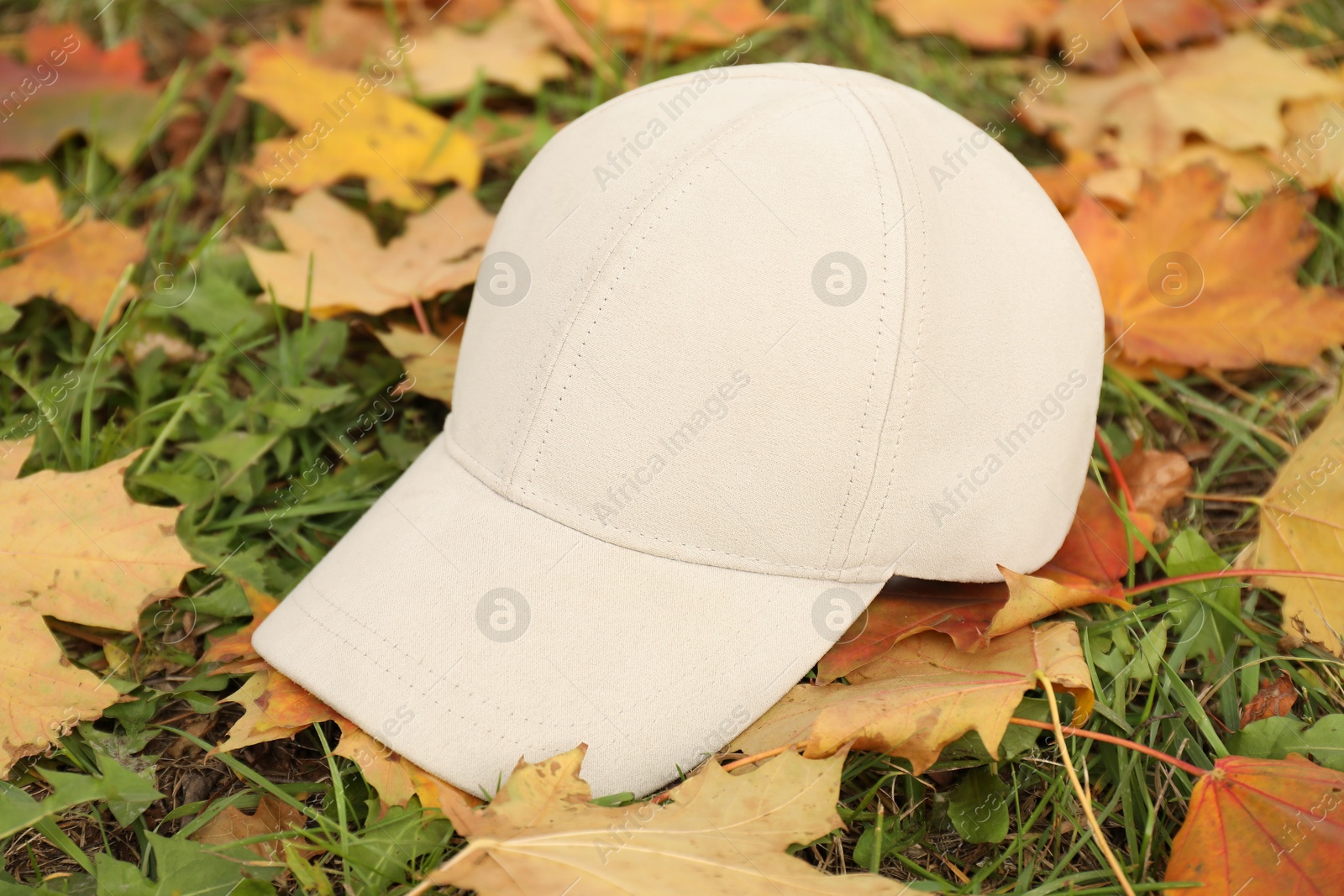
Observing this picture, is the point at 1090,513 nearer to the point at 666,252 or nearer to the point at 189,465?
the point at 666,252

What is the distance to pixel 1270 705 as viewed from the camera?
1.40m

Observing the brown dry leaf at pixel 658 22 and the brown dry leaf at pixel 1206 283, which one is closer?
the brown dry leaf at pixel 1206 283

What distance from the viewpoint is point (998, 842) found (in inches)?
51.4

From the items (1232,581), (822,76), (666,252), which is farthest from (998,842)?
(822,76)

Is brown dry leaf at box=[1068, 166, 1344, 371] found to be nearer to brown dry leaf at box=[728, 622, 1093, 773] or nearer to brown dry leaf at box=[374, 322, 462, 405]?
brown dry leaf at box=[728, 622, 1093, 773]

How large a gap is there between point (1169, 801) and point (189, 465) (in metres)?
1.56

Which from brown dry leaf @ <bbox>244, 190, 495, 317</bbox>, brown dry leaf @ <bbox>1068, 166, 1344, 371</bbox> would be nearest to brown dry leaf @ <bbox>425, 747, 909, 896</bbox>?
brown dry leaf @ <bbox>244, 190, 495, 317</bbox>

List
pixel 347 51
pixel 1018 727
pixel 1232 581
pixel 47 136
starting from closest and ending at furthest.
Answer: pixel 1018 727 → pixel 1232 581 → pixel 47 136 → pixel 347 51

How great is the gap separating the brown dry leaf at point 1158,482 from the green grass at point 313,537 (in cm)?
5

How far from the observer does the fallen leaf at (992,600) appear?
132 centimetres

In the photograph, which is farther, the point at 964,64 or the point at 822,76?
the point at 964,64

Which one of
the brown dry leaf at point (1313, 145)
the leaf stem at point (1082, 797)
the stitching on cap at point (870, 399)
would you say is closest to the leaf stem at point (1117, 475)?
A: the leaf stem at point (1082, 797)

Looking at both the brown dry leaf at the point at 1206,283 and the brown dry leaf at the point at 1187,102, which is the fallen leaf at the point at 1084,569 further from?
the brown dry leaf at the point at 1187,102

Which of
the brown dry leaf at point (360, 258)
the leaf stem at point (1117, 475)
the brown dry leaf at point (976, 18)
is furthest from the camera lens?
the brown dry leaf at point (976, 18)
